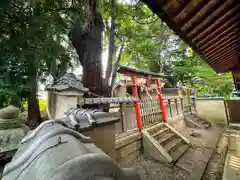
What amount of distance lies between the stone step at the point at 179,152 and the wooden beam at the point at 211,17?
4.52m

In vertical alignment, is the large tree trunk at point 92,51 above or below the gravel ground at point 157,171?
above

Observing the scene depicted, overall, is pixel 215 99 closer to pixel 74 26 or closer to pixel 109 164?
pixel 74 26

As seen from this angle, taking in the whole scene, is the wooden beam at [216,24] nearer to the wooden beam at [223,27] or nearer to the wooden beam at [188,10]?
the wooden beam at [223,27]

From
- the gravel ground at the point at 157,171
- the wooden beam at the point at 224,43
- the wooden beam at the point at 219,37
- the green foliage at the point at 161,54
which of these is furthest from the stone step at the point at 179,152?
the green foliage at the point at 161,54

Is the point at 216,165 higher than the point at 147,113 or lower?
lower

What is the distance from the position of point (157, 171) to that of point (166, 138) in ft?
6.34

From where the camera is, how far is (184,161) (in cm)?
495

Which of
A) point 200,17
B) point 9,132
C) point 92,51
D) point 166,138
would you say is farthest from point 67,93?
point 166,138

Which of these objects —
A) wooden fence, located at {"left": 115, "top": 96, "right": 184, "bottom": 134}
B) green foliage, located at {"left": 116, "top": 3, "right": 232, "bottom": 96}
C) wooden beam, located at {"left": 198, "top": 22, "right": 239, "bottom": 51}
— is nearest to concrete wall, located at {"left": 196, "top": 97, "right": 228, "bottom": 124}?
green foliage, located at {"left": 116, "top": 3, "right": 232, "bottom": 96}

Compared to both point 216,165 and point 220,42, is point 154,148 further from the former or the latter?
point 220,42

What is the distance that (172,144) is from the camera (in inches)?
228

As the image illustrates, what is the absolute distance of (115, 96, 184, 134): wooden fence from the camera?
5200mm

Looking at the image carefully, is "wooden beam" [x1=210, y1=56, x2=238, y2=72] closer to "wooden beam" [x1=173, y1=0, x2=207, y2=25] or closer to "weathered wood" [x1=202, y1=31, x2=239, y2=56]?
"weathered wood" [x1=202, y1=31, x2=239, y2=56]

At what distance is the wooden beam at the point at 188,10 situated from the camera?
1438 mm
